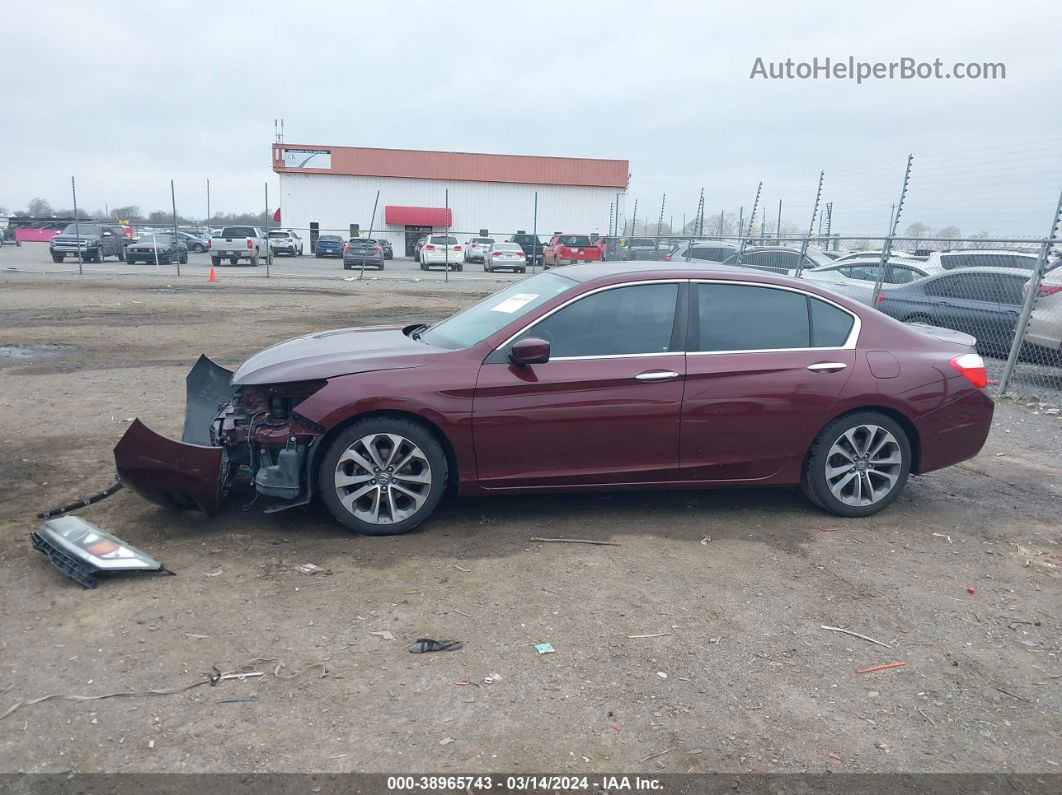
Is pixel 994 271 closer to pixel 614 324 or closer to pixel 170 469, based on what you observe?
pixel 614 324

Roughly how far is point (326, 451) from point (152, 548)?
105 centimetres

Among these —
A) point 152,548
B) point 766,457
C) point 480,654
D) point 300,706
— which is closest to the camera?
point 300,706

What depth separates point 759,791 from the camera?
2840 millimetres

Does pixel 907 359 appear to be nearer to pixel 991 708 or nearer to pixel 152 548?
pixel 991 708

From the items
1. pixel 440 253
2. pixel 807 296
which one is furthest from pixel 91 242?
pixel 807 296

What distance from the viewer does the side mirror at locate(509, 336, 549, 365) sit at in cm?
487

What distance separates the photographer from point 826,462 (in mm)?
5410

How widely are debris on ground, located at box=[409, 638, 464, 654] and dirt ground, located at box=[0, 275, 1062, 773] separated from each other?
5 centimetres

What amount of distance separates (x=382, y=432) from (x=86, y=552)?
62.9 inches

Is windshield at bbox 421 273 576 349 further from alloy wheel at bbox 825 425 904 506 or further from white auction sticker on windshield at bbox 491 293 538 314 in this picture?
alloy wheel at bbox 825 425 904 506

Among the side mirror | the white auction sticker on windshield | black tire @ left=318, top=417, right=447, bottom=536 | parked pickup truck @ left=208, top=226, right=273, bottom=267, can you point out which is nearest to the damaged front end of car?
black tire @ left=318, top=417, right=447, bottom=536

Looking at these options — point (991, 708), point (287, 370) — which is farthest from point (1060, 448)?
point (287, 370)

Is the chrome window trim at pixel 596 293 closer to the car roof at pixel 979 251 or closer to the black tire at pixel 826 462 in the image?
the black tire at pixel 826 462

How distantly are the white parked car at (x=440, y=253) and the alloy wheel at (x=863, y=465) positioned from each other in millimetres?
29501
